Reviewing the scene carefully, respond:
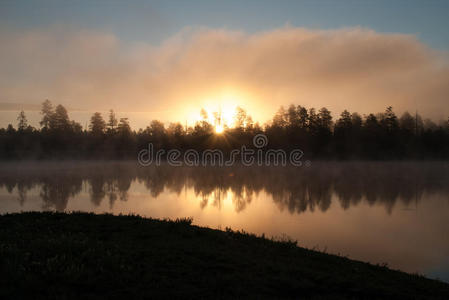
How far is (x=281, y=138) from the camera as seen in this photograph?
9800 cm

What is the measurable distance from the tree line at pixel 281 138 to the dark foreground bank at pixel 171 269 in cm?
8771

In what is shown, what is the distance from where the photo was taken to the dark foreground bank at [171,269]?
6754mm

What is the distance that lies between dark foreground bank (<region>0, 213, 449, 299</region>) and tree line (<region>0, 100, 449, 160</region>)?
87714 mm

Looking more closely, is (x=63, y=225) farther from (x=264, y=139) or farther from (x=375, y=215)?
(x=264, y=139)

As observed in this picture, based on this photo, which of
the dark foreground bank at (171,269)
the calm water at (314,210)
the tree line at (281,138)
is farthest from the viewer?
the tree line at (281,138)

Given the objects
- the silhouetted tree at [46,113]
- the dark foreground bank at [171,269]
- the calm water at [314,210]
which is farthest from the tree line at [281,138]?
the dark foreground bank at [171,269]

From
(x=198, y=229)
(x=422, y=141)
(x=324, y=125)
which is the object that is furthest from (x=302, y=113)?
(x=198, y=229)

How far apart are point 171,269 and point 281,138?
92.1 meters

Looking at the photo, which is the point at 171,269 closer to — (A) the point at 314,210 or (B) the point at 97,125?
(A) the point at 314,210

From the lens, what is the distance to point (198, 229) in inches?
496

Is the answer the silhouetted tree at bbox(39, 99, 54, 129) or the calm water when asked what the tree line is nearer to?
the silhouetted tree at bbox(39, 99, 54, 129)

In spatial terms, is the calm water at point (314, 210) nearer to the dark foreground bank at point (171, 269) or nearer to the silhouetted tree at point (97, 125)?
the dark foreground bank at point (171, 269)

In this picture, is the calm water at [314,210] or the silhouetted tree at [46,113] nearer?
the calm water at [314,210]

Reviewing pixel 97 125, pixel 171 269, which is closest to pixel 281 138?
pixel 97 125
